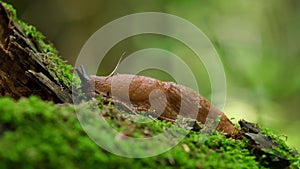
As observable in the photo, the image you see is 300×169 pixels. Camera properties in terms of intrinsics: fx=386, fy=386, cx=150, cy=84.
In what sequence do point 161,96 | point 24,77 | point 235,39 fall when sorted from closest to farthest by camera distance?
1. point 24,77
2. point 161,96
3. point 235,39

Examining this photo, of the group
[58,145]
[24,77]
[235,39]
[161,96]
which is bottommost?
[58,145]

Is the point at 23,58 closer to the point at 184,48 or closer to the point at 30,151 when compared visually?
the point at 30,151

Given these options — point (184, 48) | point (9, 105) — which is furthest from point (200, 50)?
point (9, 105)

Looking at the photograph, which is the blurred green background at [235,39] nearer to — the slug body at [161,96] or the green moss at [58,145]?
the slug body at [161,96]

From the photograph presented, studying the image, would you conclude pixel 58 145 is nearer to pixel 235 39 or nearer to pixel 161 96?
pixel 161 96

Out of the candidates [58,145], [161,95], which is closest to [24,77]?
[161,95]

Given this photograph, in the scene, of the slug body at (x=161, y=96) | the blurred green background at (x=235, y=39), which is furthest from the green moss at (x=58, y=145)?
the blurred green background at (x=235, y=39)
